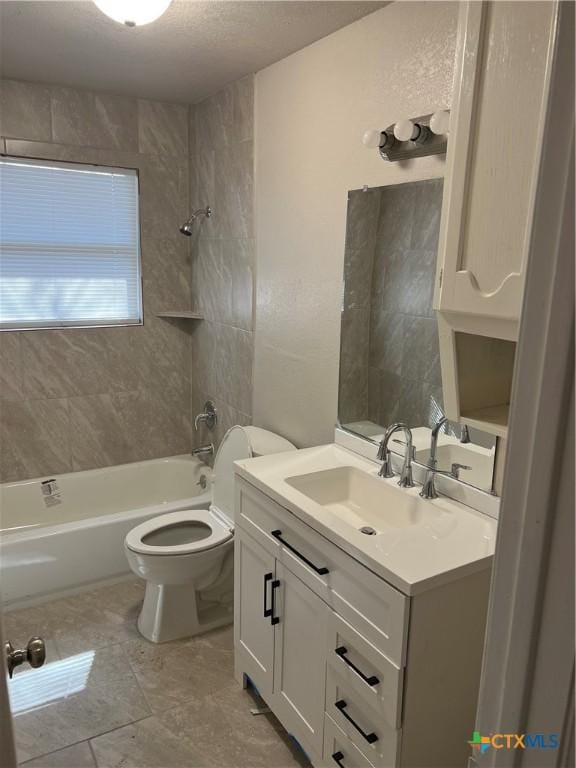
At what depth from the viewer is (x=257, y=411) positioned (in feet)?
9.66

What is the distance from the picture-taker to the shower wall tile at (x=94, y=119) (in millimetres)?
3004

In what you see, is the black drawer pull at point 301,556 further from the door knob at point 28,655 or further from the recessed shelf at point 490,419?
the door knob at point 28,655

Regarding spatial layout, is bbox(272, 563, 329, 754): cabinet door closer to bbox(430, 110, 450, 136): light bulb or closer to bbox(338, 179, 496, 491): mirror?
bbox(338, 179, 496, 491): mirror

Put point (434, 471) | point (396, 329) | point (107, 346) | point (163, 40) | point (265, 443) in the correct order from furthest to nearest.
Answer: point (107, 346)
point (265, 443)
point (163, 40)
point (396, 329)
point (434, 471)

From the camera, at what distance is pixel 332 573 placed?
163 cm

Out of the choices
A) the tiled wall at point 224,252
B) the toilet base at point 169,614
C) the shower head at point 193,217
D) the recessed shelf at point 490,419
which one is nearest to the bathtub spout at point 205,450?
the tiled wall at point 224,252

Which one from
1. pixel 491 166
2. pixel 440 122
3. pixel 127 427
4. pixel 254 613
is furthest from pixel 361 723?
pixel 127 427

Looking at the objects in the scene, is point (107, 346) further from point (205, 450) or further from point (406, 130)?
point (406, 130)

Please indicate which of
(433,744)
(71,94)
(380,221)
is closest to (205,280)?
(71,94)

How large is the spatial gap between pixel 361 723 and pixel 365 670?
169 mm

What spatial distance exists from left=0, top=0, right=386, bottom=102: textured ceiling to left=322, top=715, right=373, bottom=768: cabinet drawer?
2.33 metres

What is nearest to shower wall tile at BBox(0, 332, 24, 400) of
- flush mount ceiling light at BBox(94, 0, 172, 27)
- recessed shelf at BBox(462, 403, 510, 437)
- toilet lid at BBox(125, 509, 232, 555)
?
toilet lid at BBox(125, 509, 232, 555)

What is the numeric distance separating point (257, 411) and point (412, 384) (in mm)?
1118

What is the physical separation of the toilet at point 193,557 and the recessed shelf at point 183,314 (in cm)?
95
